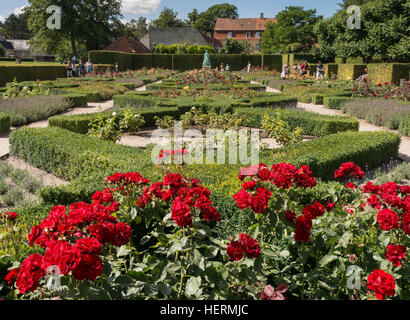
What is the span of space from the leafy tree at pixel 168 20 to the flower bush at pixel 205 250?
85675 mm

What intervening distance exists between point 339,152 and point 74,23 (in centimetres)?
4711

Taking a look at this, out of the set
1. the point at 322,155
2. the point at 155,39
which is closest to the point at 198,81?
the point at 322,155

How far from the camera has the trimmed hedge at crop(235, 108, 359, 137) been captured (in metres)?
9.60

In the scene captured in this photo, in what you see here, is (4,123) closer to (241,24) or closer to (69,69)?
(69,69)

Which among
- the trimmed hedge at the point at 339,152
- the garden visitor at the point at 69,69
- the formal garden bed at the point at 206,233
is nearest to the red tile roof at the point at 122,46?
the garden visitor at the point at 69,69

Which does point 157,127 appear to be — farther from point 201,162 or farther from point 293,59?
point 293,59

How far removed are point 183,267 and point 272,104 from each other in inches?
474

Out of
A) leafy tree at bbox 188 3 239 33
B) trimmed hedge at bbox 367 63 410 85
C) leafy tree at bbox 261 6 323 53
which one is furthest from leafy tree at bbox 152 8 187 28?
trimmed hedge at bbox 367 63 410 85

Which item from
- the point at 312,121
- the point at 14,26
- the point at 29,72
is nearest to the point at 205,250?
the point at 312,121

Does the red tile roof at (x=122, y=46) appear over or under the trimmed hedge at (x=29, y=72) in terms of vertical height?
over

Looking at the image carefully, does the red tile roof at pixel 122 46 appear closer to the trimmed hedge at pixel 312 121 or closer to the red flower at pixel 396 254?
the trimmed hedge at pixel 312 121

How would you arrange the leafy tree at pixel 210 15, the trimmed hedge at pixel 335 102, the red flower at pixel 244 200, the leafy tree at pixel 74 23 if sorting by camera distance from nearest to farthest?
the red flower at pixel 244 200 → the trimmed hedge at pixel 335 102 → the leafy tree at pixel 74 23 → the leafy tree at pixel 210 15

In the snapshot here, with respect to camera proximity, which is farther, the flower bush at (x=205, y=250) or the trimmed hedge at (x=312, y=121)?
the trimmed hedge at (x=312, y=121)

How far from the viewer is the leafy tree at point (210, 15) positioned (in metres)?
85.9
